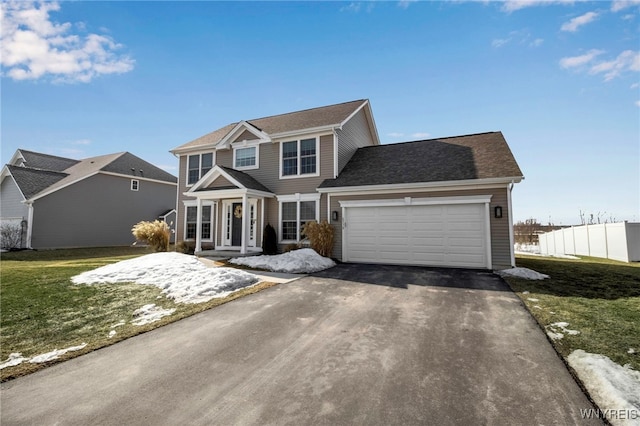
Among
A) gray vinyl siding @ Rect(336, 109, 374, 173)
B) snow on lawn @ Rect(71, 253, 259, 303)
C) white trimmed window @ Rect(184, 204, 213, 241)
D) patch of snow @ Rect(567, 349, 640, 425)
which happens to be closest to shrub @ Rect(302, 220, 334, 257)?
gray vinyl siding @ Rect(336, 109, 374, 173)

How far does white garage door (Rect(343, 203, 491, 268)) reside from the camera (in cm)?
1034

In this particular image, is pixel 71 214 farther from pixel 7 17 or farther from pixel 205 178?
pixel 7 17

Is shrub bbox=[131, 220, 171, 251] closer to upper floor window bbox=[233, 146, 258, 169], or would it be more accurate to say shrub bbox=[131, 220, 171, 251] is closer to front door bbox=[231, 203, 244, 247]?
front door bbox=[231, 203, 244, 247]

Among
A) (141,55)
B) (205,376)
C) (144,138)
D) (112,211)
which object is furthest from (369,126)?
(112,211)

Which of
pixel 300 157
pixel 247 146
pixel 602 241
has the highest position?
pixel 247 146

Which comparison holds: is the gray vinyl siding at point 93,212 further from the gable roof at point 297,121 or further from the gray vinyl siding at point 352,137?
the gray vinyl siding at point 352,137

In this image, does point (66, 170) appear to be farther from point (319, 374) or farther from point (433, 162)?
point (319, 374)

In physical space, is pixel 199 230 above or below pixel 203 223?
below

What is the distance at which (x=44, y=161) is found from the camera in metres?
25.8

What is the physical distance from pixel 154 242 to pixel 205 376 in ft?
44.2

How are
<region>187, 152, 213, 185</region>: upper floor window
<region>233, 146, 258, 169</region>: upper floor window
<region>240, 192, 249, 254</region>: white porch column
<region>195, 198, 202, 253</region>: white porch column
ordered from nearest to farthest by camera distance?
<region>240, 192, 249, 254</region>: white porch column < <region>195, 198, 202, 253</region>: white porch column < <region>233, 146, 258, 169</region>: upper floor window < <region>187, 152, 213, 185</region>: upper floor window

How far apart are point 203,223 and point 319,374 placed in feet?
45.7

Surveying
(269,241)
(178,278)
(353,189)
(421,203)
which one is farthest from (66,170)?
(421,203)

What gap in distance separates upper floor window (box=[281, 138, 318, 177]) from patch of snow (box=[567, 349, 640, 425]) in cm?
1125
